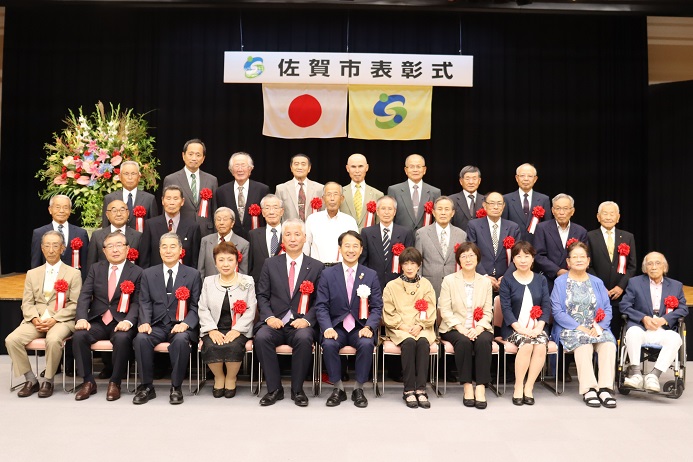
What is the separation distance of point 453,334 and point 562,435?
115 centimetres

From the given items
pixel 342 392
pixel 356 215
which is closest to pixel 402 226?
pixel 356 215

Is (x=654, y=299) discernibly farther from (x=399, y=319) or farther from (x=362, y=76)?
(x=362, y=76)

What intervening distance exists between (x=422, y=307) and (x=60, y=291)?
2.65 m

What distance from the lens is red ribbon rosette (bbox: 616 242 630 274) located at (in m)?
5.78

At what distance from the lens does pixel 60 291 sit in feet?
17.5

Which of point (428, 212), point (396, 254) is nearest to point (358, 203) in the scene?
point (428, 212)

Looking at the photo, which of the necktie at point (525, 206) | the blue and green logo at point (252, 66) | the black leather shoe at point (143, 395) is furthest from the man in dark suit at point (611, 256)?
the blue and green logo at point (252, 66)

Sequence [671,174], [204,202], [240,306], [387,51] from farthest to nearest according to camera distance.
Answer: [671,174]
[387,51]
[204,202]
[240,306]

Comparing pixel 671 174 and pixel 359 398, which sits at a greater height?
pixel 671 174

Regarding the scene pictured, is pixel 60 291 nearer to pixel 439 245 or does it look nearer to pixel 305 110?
pixel 439 245

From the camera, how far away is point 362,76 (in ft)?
28.1

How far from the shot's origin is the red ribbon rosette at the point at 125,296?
5.21 metres

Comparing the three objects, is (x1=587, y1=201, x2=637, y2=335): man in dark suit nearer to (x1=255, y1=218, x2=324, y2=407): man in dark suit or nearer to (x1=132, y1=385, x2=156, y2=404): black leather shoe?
(x1=255, y1=218, x2=324, y2=407): man in dark suit

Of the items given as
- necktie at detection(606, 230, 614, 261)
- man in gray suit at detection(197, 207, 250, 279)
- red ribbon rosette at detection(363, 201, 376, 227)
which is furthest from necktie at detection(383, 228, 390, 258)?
necktie at detection(606, 230, 614, 261)
